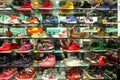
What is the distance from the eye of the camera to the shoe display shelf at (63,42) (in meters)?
3.00

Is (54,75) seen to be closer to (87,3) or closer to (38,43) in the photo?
(38,43)

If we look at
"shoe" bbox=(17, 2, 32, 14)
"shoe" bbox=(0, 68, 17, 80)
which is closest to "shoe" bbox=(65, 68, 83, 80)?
"shoe" bbox=(0, 68, 17, 80)

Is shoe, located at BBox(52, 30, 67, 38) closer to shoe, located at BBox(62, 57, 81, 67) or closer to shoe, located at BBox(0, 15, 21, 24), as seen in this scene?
shoe, located at BBox(62, 57, 81, 67)

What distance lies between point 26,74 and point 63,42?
717 millimetres

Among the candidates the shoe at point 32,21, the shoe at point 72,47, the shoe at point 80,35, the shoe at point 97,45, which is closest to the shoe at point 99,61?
the shoe at point 97,45

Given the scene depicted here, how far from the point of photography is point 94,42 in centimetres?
310

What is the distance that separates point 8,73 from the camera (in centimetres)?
290

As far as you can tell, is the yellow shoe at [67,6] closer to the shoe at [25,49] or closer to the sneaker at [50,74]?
the shoe at [25,49]

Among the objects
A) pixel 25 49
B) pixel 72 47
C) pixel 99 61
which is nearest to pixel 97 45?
pixel 99 61

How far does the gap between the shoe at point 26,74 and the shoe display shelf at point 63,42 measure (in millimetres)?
14

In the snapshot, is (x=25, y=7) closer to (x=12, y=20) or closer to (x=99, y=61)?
(x=12, y=20)

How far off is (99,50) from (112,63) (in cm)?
27

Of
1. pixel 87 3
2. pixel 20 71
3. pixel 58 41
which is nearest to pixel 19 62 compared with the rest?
pixel 20 71

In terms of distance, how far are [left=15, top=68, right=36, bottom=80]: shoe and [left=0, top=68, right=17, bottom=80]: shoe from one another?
9 centimetres
